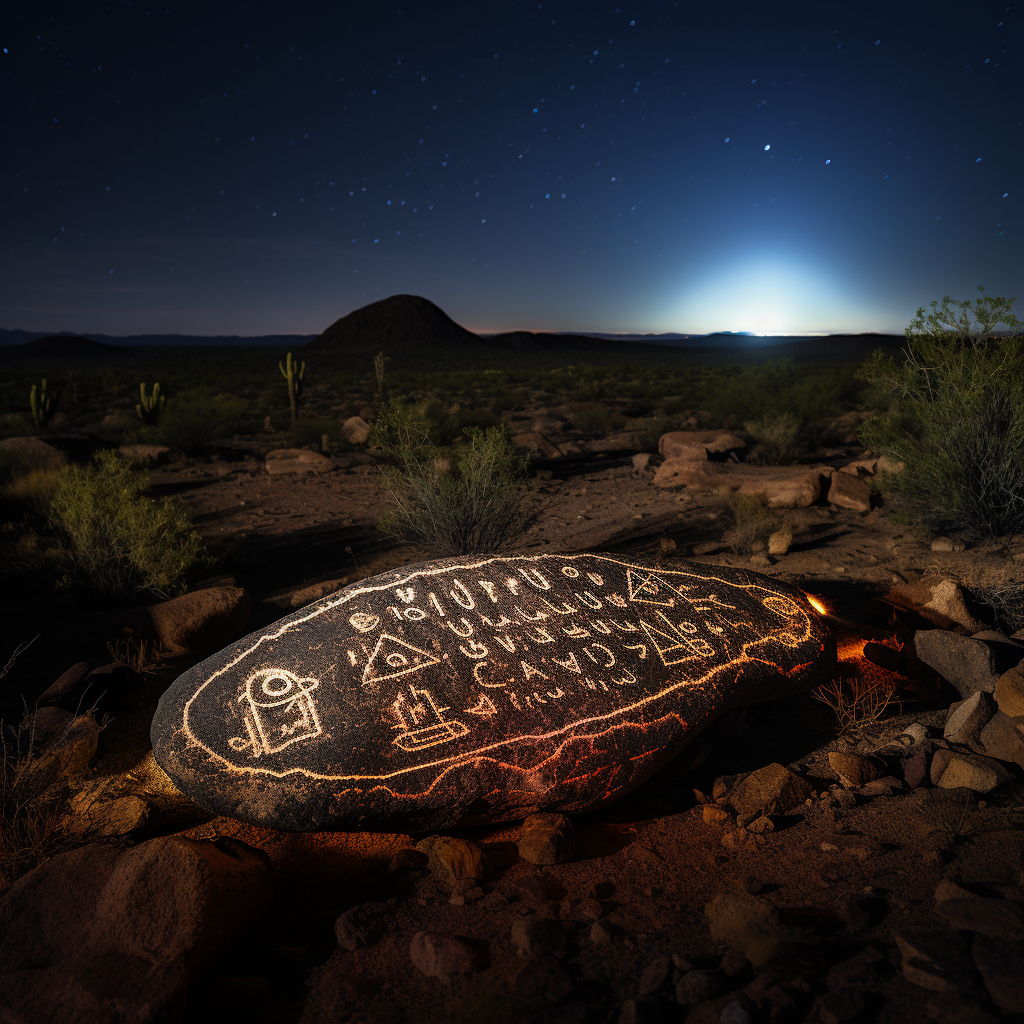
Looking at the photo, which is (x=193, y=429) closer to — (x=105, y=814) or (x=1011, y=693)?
(x=105, y=814)

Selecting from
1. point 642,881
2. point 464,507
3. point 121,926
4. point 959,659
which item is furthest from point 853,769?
point 464,507

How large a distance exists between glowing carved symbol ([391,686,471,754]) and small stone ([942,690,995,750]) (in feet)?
9.05

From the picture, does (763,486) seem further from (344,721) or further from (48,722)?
(48,722)

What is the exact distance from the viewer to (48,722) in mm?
3918

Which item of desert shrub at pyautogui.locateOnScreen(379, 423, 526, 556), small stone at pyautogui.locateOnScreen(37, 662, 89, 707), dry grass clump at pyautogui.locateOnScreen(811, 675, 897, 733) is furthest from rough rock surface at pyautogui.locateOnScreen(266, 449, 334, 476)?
dry grass clump at pyautogui.locateOnScreen(811, 675, 897, 733)

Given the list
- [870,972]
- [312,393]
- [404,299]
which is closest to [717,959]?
[870,972]

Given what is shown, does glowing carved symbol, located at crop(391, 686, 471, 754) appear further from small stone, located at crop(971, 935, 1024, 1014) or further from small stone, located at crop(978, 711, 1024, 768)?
small stone, located at crop(978, 711, 1024, 768)

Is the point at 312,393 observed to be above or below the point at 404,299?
below

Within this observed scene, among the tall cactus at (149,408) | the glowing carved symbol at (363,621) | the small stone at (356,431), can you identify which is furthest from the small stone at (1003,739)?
the tall cactus at (149,408)

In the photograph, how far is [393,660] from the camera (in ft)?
11.5

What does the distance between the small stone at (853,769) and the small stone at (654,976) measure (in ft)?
5.69

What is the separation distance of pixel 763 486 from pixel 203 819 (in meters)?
8.82

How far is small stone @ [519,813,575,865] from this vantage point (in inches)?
118

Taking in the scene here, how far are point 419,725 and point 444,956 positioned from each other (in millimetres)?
1088
